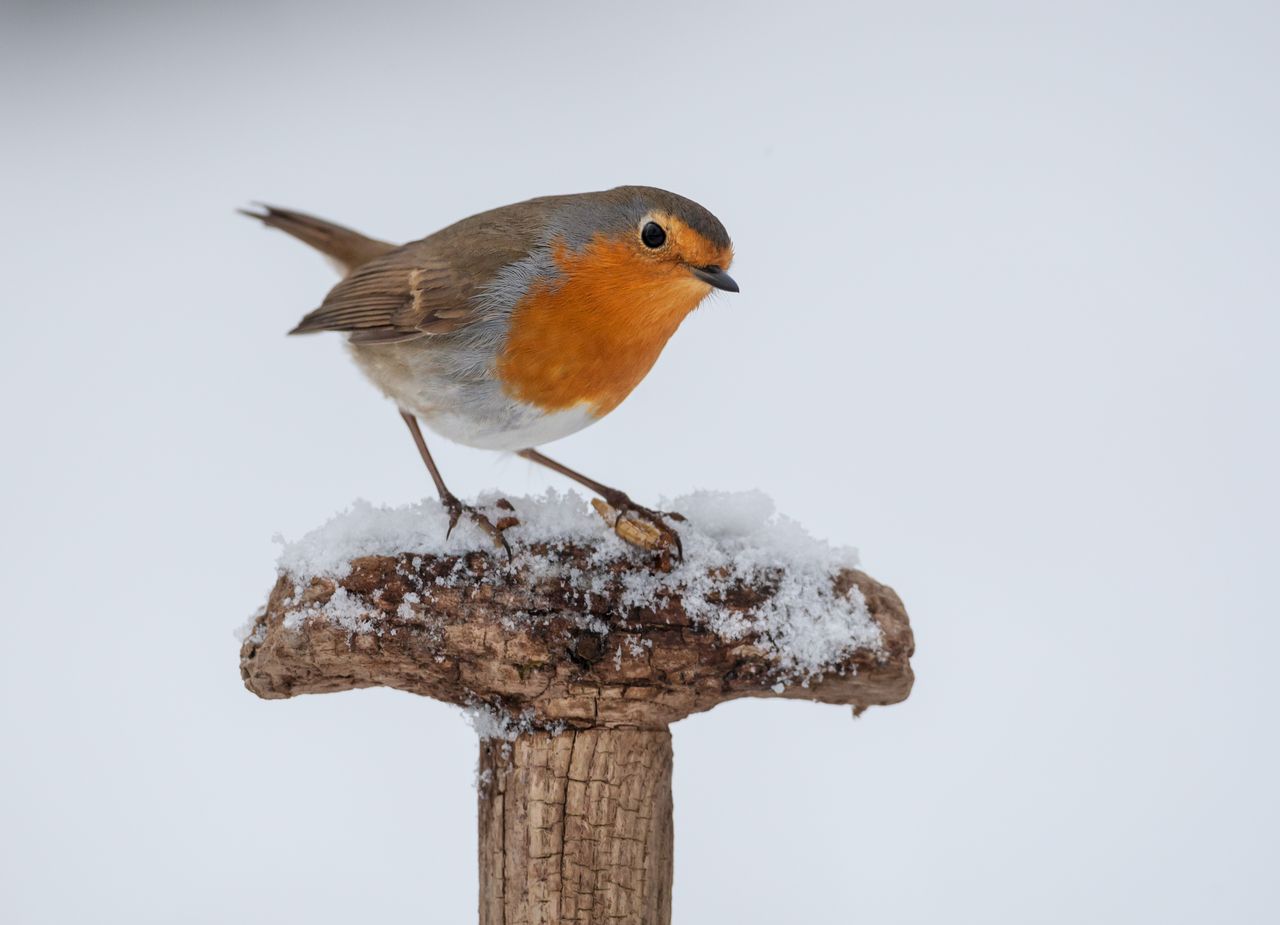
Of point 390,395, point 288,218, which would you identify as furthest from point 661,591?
point 288,218

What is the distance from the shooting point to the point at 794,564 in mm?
2883

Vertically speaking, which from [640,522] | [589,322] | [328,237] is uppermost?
[328,237]

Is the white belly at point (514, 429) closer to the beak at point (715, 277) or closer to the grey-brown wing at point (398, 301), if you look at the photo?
the grey-brown wing at point (398, 301)

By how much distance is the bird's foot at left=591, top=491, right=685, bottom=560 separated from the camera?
9.39ft

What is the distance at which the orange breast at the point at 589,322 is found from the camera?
9.11ft

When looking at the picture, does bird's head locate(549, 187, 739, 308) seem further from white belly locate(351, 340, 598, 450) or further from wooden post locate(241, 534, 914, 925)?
wooden post locate(241, 534, 914, 925)

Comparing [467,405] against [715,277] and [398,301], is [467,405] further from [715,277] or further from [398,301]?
[715,277]

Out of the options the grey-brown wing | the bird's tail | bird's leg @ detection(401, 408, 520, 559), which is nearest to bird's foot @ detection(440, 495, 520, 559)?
bird's leg @ detection(401, 408, 520, 559)

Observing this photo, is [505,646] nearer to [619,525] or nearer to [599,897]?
[619,525]

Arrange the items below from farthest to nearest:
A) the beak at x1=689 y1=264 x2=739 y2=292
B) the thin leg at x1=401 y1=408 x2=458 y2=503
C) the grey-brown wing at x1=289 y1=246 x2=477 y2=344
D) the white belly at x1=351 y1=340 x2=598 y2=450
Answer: the thin leg at x1=401 y1=408 x2=458 y2=503 < the grey-brown wing at x1=289 y1=246 x2=477 y2=344 < the white belly at x1=351 y1=340 x2=598 y2=450 < the beak at x1=689 y1=264 x2=739 y2=292

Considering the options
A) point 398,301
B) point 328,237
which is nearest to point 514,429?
point 398,301

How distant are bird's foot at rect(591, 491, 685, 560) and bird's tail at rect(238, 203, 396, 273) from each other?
3.92 ft

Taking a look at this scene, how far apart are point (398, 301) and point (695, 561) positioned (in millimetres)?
1065

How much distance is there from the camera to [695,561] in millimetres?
2863
